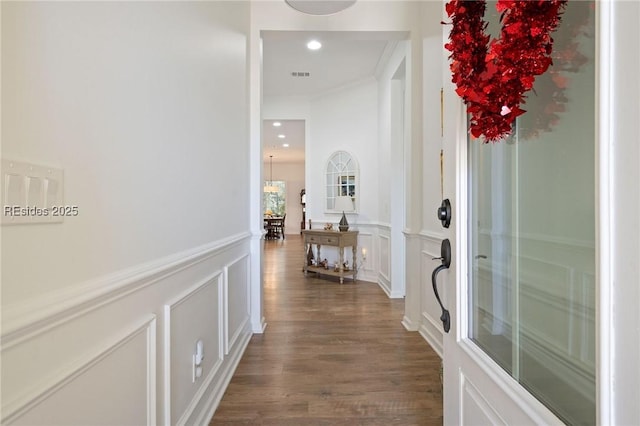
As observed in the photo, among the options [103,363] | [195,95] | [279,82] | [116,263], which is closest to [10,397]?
[103,363]

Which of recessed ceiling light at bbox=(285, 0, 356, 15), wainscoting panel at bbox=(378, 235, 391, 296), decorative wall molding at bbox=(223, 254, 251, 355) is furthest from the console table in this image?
recessed ceiling light at bbox=(285, 0, 356, 15)

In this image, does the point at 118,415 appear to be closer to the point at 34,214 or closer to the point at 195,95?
the point at 34,214

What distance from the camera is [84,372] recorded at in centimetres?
86

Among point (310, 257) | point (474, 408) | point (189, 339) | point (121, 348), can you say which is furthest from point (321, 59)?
point (474, 408)

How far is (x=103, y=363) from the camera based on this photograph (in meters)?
0.94

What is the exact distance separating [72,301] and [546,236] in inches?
42.9

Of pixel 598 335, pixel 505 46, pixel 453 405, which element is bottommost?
pixel 453 405

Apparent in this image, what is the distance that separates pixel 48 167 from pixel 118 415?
2.47ft

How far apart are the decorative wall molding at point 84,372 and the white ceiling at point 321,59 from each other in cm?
282

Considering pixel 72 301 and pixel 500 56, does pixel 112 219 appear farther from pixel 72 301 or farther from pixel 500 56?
pixel 500 56

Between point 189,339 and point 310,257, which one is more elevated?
point 189,339

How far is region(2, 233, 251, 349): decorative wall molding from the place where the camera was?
0.65m

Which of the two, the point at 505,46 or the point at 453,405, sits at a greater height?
the point at 505,46

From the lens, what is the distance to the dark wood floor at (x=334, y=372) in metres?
1.91
